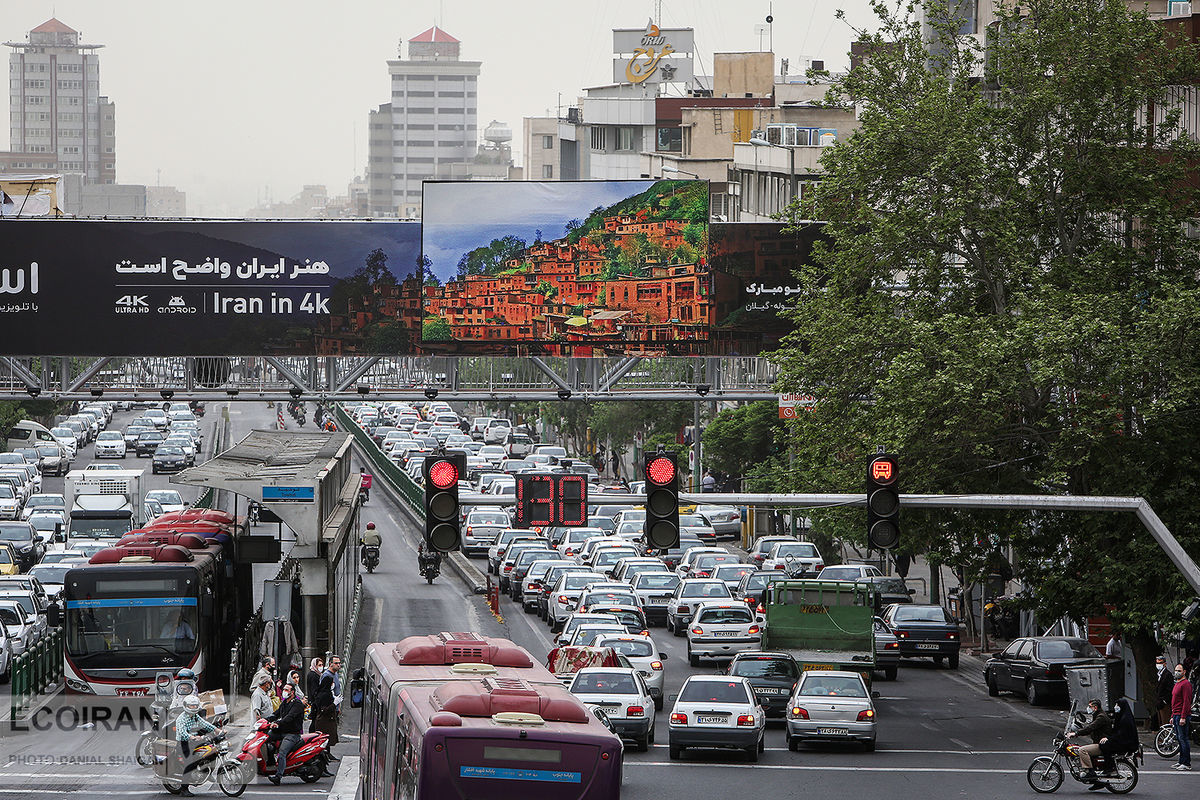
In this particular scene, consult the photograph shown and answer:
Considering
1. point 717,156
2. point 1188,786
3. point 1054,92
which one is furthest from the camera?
point 717,156

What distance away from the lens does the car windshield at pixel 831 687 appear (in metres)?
29.1

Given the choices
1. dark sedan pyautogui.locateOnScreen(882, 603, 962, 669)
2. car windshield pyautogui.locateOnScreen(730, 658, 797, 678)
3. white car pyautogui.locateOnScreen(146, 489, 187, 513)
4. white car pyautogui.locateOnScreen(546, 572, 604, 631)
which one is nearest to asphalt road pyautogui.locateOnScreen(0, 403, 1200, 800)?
car windshield pyautogui.locateOnScreen(730, 658, 797, 678)

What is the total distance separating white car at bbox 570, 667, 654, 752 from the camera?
2789 centimetres

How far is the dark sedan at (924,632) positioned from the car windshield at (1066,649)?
510 centimetres

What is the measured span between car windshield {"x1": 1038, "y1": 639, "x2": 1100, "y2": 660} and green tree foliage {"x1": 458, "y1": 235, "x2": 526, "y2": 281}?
1504cm

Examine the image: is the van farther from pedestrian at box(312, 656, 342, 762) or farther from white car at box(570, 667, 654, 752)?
Result: pedestrian at box(312, 656, 342, 762)

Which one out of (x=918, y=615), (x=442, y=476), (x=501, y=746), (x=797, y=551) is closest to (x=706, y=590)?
(x=918, y=615)

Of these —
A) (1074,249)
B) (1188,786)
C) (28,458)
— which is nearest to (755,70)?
(28,458)

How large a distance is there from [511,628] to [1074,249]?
18080mm

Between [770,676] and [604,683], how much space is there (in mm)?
5329

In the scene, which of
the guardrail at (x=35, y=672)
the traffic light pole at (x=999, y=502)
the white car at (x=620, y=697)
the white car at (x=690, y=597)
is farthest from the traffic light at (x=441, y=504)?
the white car at (x=690, y=597)

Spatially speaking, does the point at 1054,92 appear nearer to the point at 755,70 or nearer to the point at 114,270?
the point at 114,270

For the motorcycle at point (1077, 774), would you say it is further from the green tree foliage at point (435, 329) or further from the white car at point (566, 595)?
the green tree foliage at point (435, 329)

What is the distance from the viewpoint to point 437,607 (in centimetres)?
5025
